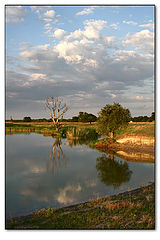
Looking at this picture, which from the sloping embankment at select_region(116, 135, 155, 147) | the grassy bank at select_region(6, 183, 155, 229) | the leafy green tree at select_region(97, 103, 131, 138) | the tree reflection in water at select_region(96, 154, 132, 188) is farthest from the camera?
the leafy green tree at select_region(97, 103, 131, 138)

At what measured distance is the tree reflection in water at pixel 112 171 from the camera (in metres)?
17.2

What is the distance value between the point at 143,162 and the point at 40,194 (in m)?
15.0

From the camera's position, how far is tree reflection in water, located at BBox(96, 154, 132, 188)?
17.2 meters

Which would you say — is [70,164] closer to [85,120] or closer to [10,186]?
[10,186]

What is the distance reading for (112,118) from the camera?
35969 millimetres

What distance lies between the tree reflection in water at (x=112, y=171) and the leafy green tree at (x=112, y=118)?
10194 millimetres

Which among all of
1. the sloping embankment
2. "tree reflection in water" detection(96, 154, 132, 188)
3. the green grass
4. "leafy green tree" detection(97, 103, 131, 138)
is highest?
"leafy green tree" detection(97, 103, 131, 138)

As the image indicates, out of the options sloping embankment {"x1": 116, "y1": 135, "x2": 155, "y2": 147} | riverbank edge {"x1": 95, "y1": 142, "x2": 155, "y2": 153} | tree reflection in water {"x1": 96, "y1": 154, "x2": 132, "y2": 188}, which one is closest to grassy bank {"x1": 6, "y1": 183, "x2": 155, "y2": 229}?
tree reflection in water {"x1": 96, "y1": 154, "x2": 132, "y2": 188}

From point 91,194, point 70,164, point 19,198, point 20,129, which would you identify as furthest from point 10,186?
point 20,129

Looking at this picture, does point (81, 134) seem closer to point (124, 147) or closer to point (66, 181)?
point (124, 147)

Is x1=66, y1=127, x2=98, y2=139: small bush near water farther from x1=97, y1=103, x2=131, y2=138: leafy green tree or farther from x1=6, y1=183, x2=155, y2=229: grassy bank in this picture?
x1=6, y1=183, x2=155, y2=229: grassy bank

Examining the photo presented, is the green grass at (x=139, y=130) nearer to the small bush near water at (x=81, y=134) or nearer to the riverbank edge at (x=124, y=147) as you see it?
the riverbank edge at (x=124, y=147)

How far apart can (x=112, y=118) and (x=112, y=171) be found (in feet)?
54.0

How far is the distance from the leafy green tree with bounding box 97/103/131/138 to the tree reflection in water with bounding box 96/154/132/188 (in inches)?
401
